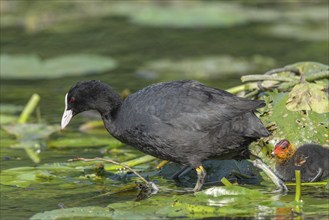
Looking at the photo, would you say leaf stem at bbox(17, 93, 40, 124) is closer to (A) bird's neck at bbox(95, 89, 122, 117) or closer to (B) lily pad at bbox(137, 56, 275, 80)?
(A) bird's neck at bbox(95, 89, 122, 117)

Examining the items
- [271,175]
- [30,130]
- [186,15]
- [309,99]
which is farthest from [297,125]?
[186,15]

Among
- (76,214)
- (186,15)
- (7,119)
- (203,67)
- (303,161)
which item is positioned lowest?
(76,214)

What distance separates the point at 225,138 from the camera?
251 inches

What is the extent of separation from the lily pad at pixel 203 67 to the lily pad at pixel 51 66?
53cm

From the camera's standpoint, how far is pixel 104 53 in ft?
41.4

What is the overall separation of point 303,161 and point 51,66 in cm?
528

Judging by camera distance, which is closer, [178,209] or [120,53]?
[178,209]

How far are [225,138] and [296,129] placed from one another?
2.91 ft

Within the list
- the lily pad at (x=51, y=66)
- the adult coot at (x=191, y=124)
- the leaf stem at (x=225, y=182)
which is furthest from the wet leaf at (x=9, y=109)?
the leaf stem at (x=225, y=182)

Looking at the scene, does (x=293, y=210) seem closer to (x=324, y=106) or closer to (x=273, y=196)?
(x=273, y=196)

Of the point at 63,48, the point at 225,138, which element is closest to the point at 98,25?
the point at 63,48

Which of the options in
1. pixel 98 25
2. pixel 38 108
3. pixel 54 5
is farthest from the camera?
pixel 54 5

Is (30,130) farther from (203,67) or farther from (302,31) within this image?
(302,31)

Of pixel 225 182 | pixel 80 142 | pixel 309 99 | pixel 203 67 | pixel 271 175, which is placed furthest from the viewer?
pixel 203 67
